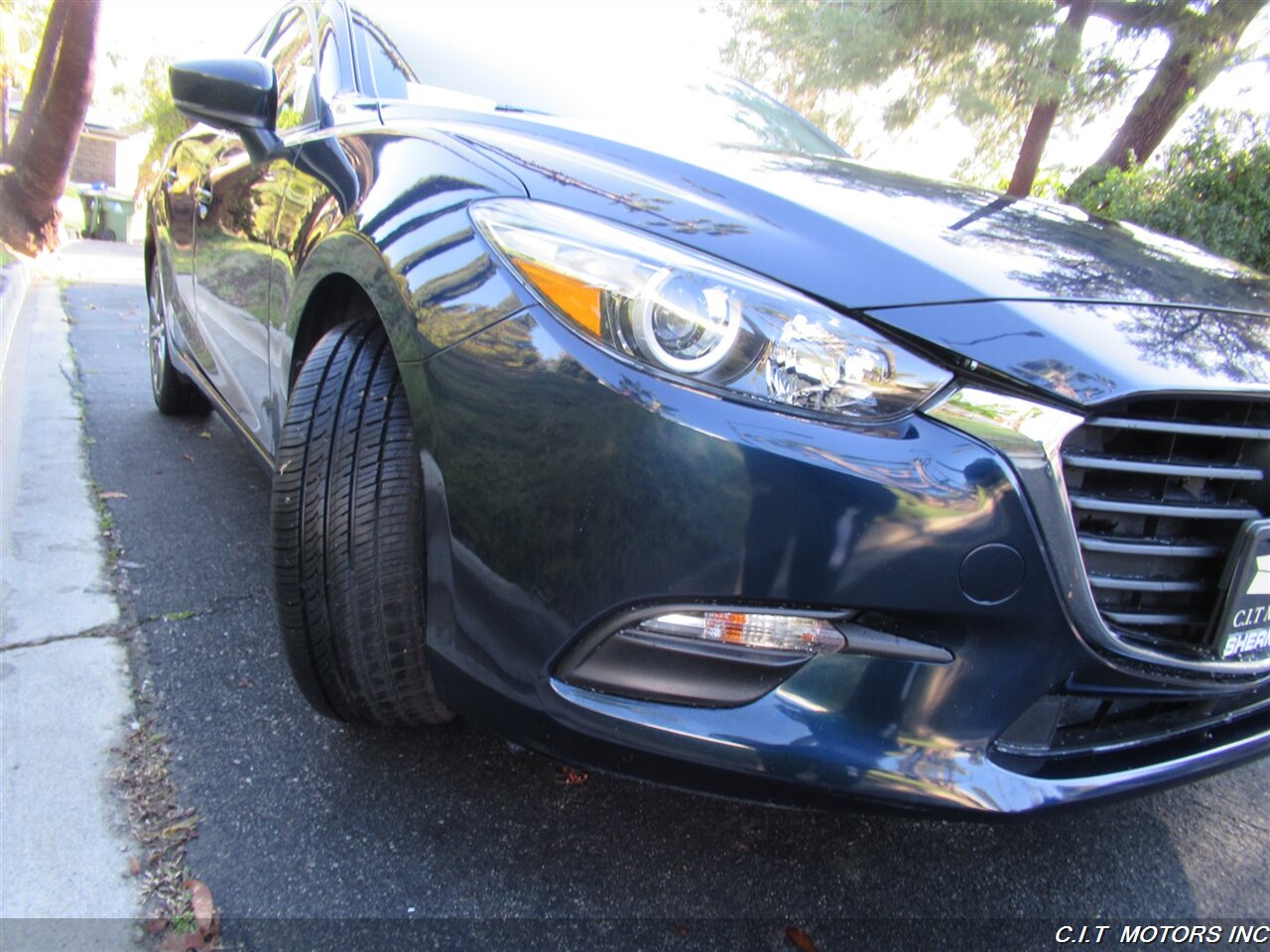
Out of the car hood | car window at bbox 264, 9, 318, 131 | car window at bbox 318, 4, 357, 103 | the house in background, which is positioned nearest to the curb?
car window at bbox 264, 9, 318, 131

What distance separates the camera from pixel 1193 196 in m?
5.93

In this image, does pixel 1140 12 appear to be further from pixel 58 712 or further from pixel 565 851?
pixel 58 712

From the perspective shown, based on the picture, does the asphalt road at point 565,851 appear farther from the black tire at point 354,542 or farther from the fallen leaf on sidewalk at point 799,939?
the black tire at point 354,542

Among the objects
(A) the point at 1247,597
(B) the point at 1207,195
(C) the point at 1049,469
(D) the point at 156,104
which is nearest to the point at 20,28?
(D) the point at 156,104

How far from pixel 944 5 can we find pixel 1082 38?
46.7 inches

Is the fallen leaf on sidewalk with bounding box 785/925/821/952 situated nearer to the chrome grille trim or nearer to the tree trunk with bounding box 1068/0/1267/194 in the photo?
the chrome grille trim

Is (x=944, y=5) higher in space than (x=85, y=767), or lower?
higher

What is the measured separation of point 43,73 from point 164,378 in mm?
10477

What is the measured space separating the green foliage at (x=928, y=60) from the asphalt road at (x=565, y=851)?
7.28 metres

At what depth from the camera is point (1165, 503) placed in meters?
1.37

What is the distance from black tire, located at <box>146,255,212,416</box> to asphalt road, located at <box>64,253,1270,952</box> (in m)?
2.02

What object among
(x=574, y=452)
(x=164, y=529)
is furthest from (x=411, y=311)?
(x=164, y=529)

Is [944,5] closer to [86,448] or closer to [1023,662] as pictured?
[86,448]

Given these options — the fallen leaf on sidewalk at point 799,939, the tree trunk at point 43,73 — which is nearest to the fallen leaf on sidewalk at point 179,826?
the fallen leaf on sidewalk at point 799,939
